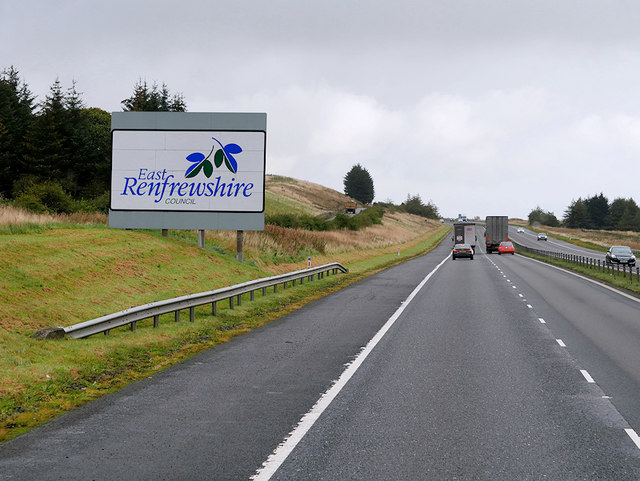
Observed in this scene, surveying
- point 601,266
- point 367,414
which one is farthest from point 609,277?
point 367,414

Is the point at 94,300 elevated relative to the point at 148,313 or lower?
lower

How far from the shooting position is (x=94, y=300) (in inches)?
645

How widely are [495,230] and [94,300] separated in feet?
211

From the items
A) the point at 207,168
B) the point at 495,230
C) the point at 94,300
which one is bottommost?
the point at 94,300

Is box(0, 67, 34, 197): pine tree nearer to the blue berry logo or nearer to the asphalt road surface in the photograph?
the blue berry logo

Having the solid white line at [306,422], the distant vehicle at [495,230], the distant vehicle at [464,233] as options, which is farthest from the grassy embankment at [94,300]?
the distant vehicle at [464,233]

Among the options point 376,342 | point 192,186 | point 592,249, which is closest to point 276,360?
point 376,342

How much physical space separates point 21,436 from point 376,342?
301 inches

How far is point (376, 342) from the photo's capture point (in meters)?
13.2

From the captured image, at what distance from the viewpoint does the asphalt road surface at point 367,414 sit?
577cm

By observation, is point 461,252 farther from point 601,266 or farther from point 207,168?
point 207,168

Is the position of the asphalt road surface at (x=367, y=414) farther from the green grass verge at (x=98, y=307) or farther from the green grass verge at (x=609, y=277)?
the green grass verge at (x=609, y=277)

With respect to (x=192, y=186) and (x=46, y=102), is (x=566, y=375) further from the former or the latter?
(x=46, y=102)

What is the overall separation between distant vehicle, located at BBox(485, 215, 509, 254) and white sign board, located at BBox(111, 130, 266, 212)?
49.0 metres
